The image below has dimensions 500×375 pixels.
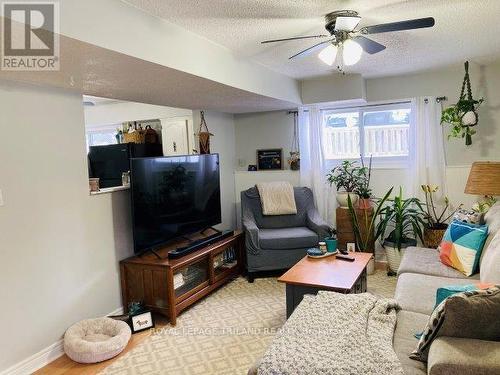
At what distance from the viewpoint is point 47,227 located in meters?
2.75

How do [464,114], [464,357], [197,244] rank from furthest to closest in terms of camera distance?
[464,114], [197,244], [464,357]

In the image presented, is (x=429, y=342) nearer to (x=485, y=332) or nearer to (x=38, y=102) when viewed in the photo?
(x=485, y=332)

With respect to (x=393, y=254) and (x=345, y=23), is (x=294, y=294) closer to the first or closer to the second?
(x=393, y=254)

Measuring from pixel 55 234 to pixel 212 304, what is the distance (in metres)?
1.58

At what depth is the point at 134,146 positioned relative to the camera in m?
4.21

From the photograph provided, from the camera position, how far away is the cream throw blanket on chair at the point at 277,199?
15.1 feet

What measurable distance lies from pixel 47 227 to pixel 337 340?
2.18 m

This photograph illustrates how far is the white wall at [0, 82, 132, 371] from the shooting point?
250 centimetres

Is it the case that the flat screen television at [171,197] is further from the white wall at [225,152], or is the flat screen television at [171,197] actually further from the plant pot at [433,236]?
the plant pot at [433,236]

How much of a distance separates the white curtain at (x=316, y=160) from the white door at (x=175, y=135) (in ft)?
4.83

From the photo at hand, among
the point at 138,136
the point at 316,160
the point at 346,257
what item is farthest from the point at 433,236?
the point at 138,136

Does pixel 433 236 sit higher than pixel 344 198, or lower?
lower

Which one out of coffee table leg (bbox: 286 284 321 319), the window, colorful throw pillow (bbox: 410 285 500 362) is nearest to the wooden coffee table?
coffee table leg (bbox: 286 284 321 319)

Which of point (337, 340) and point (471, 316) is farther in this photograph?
point (337, 340)
